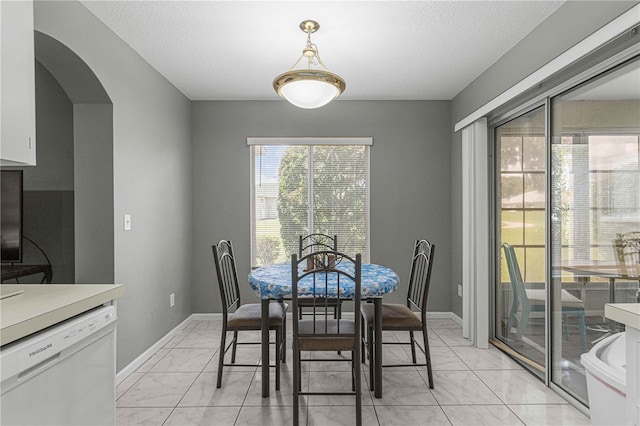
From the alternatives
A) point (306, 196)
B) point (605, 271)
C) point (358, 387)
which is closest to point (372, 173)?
point (306, 196)

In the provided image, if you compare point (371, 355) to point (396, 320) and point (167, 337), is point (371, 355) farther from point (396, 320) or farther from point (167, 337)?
point (167, 337)

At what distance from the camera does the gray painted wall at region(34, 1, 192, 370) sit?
2414 millimetres

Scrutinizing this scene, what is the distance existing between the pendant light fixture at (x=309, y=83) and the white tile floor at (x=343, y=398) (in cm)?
203

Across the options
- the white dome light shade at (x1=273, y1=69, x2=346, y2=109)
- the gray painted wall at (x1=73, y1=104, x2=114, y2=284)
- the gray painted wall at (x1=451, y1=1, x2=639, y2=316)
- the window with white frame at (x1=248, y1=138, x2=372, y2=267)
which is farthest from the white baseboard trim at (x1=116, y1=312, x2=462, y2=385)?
the white dome light shade at (x1=273, y1=69, x2=346, y2=109)

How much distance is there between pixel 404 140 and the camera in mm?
4348

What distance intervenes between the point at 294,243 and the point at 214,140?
Result: 4.99 feet

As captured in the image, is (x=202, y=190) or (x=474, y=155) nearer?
(x=474, y=155)

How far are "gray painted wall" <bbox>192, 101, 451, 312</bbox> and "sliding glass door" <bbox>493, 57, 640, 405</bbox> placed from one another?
1044 mm

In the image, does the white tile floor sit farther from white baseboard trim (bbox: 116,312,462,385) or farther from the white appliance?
the white appliance

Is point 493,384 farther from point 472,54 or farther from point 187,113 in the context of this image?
point 187,113

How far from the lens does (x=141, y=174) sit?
3.08 m

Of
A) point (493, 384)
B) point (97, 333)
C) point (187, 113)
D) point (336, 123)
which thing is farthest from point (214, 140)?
point (493, 384)

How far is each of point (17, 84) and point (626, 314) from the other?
2377 mm

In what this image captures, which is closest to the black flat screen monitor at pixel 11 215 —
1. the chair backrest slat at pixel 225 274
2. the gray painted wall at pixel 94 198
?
the gray painted wall at pixel 94 198
